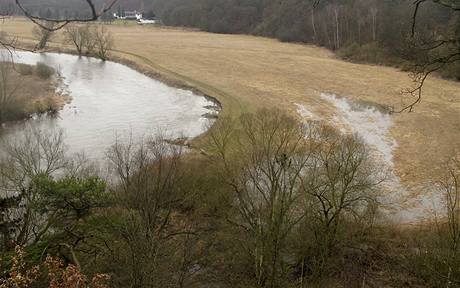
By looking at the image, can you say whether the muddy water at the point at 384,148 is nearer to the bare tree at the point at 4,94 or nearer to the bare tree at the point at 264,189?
the bare tree at the point at 264,189

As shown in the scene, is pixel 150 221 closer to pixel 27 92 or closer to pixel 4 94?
pixel 4 94

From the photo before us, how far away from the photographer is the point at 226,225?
19266mm

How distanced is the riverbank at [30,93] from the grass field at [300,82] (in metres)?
12.1

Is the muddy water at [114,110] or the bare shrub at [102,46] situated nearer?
the muddy water at [114,110]

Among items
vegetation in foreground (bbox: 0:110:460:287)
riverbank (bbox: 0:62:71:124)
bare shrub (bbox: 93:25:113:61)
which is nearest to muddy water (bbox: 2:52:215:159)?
riverbank (bbox: 0:62:71:124)

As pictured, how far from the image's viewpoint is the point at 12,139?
28.4 m

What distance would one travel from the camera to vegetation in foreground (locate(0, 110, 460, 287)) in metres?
14.4

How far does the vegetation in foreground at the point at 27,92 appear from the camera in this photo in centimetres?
3341

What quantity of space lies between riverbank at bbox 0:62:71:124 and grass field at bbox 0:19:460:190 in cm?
1206

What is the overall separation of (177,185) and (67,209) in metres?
5.27

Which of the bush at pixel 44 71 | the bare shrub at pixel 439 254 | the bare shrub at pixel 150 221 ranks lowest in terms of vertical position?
the bare shrub at pixel 439 254

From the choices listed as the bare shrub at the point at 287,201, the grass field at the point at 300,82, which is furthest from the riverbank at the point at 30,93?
the bare shrub at the point at 287,201

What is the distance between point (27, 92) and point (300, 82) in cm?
2486

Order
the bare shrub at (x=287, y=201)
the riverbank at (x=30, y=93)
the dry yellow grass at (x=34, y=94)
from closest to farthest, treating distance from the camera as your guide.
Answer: the bare shrub at (x=287, y=201), the riverbank at (x=30, y=93), the dry yellow grass at (x=34, y=94)
